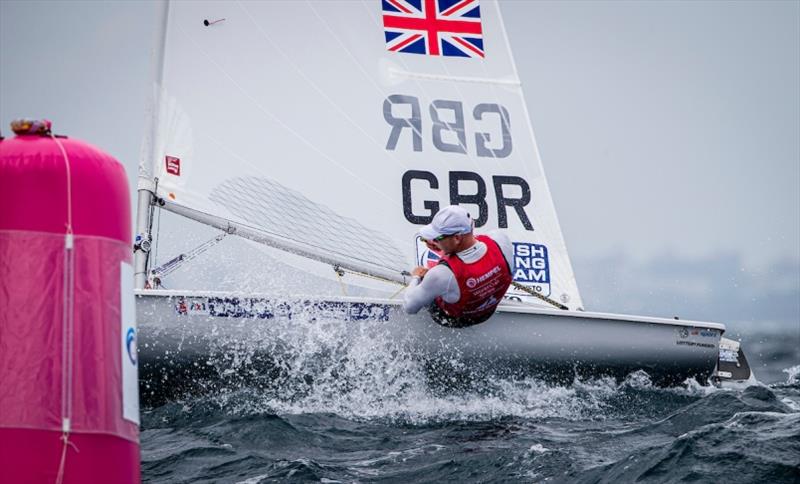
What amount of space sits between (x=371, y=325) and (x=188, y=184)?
1635 mm

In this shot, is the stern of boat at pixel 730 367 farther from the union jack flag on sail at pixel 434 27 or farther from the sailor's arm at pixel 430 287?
the union jack flag on sail at pixel 434 27

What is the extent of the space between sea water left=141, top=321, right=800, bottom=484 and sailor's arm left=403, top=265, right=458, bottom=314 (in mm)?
384

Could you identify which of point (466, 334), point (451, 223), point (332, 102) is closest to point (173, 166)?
point (332, 102)

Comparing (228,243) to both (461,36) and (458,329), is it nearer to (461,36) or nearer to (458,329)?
(458,329)

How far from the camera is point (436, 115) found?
6332 mm

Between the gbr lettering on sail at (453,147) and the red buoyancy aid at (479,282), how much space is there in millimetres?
1348

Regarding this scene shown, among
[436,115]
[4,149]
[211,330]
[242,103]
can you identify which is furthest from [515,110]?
[4,149]

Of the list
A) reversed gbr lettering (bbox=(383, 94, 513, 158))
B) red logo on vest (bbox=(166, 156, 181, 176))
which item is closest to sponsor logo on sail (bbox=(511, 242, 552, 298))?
reversed gbr lettering (bbox=(383, 94, 513, 158))

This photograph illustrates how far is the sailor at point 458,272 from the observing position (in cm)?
447

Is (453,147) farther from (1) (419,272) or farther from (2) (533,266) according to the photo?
(1) (419,272)

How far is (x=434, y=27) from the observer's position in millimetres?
6551

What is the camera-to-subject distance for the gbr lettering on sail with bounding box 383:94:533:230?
6.09 m

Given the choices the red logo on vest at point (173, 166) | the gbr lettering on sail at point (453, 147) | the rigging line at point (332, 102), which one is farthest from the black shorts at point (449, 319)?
the red logo on vest at point (173, 166)

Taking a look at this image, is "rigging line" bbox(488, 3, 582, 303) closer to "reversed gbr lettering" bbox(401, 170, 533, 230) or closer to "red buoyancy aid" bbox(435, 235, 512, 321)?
"reversed gbr lettering" bbox(401, 170, 533, 230)
